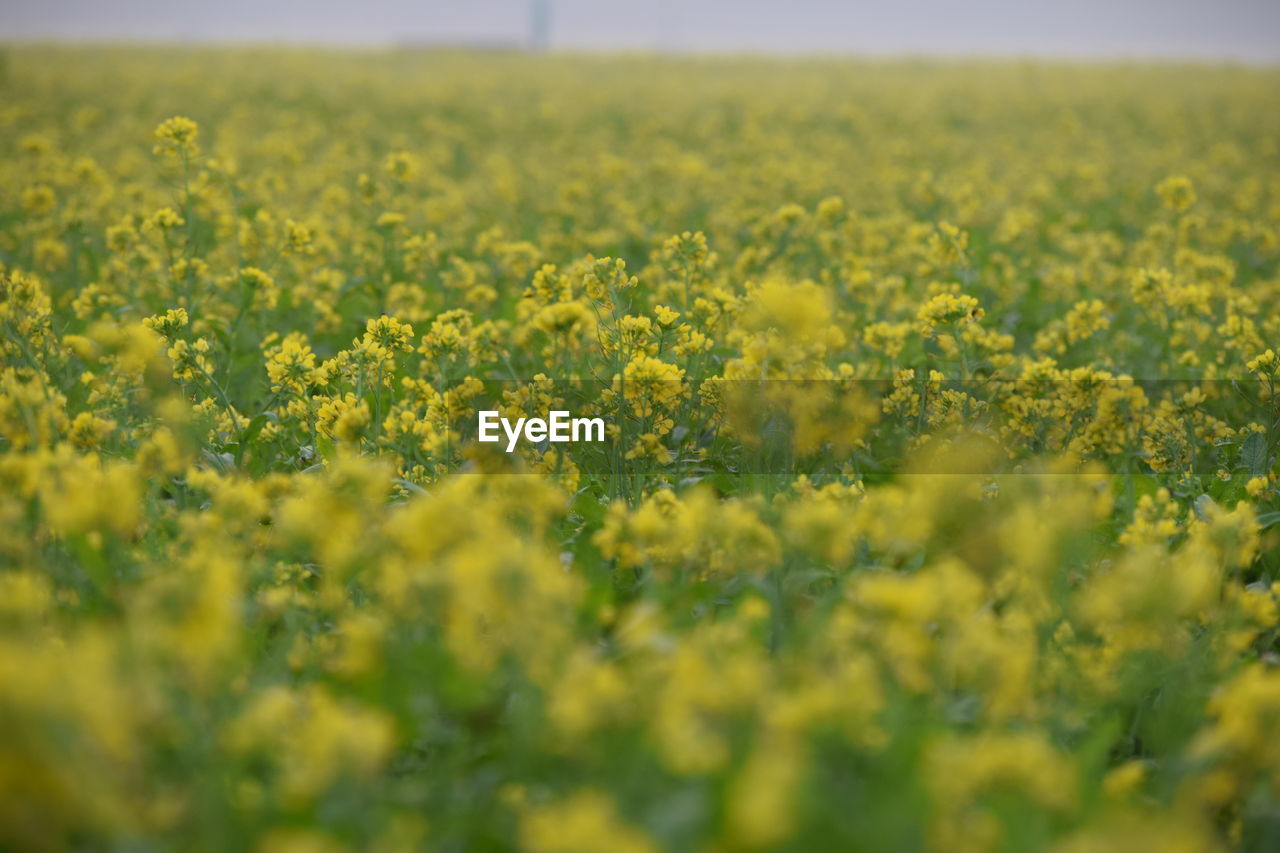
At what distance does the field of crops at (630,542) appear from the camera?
1840mm

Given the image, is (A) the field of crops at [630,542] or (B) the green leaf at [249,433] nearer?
(A) the field of crops at [630,542]

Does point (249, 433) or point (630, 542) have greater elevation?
point (630, 542)

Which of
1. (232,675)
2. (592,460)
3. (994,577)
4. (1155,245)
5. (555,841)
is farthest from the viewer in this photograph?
(1155,245)

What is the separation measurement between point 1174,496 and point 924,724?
86.2 inches

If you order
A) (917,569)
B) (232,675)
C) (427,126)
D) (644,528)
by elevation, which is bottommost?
(917,569)

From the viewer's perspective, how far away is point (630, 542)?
117 inches

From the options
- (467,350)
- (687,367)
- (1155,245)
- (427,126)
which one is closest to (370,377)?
(467,350)

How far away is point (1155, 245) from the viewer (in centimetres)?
750

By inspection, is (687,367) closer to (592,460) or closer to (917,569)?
(592,460)

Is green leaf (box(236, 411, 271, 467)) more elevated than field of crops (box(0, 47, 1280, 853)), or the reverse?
field of crops (box(0, 47, 1280, 853))

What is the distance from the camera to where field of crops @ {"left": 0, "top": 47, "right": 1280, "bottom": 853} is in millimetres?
1840

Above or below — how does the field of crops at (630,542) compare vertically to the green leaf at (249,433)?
above

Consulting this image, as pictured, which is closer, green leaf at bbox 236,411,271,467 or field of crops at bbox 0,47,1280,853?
field of crops at bbox 0,47,1280,853

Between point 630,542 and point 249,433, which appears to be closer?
point 630,542
